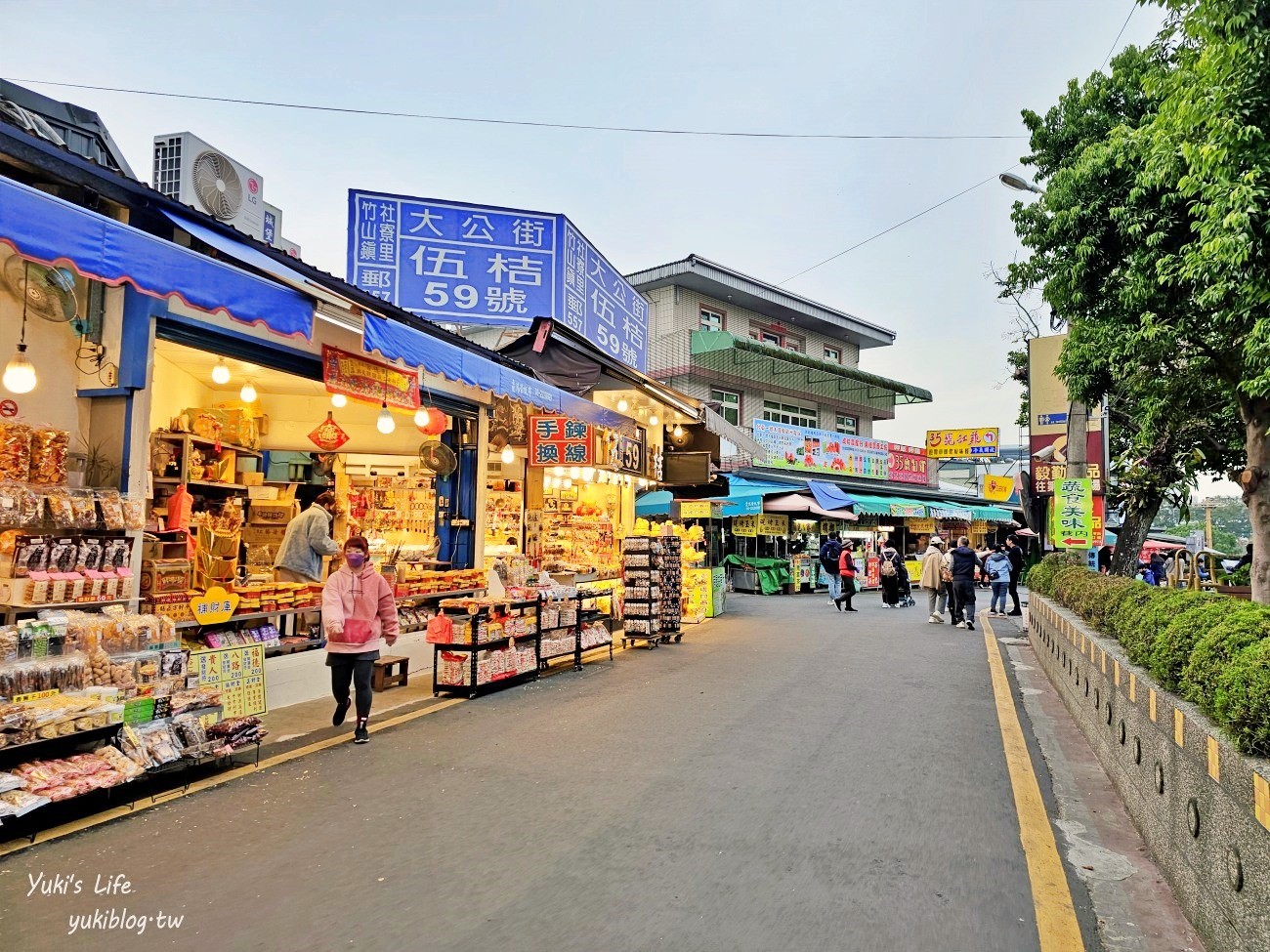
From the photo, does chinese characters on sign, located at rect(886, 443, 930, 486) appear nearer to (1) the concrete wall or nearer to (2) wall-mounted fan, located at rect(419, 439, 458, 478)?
(2) wall-mounted fan, located at rect(419, 439, 458, 478)

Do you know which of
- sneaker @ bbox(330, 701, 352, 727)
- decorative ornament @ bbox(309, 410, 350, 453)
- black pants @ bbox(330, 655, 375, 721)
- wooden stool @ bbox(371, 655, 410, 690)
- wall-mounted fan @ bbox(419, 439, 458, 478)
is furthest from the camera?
decorative ornament @ bbox(309, 410, 350, 453)

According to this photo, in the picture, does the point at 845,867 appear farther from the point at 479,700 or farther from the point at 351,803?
the point at 479,700

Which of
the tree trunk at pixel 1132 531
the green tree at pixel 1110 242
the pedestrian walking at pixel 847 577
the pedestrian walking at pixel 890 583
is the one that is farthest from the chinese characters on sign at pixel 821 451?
the green tree at pixel 1110 242

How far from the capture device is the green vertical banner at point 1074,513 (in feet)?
38.9

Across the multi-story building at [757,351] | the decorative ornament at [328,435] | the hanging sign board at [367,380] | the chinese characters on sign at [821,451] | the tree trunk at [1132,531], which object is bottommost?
the tree trunk at [1132,531]

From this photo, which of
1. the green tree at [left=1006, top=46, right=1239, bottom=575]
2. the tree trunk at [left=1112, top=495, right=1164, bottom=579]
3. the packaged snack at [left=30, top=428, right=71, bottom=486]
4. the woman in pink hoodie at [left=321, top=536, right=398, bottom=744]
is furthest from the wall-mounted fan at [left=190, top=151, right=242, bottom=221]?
the tree trunk at [left=1112, top=495, right=1164, bottom=579]

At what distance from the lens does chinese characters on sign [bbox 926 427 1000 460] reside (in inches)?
1042

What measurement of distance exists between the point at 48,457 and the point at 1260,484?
11.0 m

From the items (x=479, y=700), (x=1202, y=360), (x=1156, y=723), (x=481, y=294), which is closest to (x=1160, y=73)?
(x=1202, y=360)

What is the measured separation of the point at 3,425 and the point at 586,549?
10606 mm

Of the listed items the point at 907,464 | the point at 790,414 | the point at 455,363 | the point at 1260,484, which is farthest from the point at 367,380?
the point at 907,464

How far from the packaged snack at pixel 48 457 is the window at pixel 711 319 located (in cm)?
2422

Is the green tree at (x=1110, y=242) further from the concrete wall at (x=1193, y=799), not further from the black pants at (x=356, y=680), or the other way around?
the black pants at (x=356, y=680)

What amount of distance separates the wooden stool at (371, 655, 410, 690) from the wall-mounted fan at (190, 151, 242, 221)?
5599 millimetres
